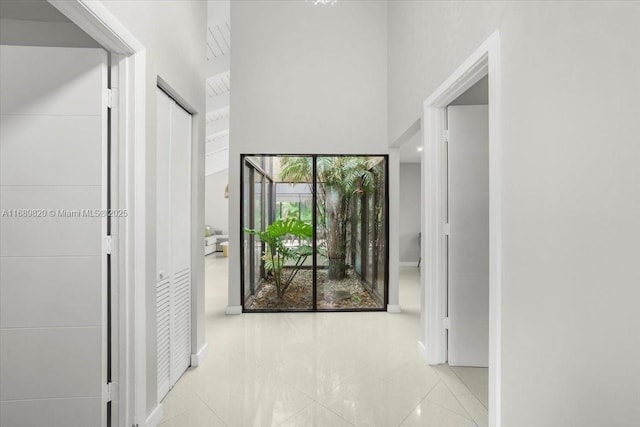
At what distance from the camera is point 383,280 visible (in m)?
4.20

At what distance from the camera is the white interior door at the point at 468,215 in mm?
2684

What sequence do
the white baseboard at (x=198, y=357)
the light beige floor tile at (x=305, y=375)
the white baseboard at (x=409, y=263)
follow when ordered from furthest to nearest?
1. the white baseboard at (x=409, y=263)
2. the white baseboard at (x=198, y=357)
3. the light beige floor tile at (x=305, y=375)

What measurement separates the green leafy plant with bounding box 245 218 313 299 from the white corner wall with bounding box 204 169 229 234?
28.5 feet

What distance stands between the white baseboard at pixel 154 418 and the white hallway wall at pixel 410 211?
6.74 m

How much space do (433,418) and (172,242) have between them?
2101 mm

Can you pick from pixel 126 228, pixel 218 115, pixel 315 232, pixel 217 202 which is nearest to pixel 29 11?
pixel 126 228

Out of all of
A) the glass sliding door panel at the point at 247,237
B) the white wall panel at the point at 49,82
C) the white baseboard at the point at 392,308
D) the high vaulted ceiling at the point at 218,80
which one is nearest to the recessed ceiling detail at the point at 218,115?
the high vaulted ceiling at the point at 218,80

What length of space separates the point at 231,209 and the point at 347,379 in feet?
8.04

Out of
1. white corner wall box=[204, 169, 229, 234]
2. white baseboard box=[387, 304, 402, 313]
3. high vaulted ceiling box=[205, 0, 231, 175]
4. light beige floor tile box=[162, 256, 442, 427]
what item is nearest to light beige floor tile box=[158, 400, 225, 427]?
light beige floor tile box=[162, 256, 442, 427]

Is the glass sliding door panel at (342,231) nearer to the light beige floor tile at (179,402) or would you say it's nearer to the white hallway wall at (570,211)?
the light beige floor tile at (179,402)

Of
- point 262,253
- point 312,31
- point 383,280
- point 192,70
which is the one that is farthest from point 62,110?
point 383,280

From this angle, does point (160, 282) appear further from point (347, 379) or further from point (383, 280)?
point (383, 280)

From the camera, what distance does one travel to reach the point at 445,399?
2.24 m

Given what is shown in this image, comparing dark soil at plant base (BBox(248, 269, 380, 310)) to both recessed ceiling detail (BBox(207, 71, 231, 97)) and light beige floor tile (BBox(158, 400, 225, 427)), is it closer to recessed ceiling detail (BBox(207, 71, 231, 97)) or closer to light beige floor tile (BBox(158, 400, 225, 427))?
light beige floor tile (BBox(158, 400, 225, 427))
